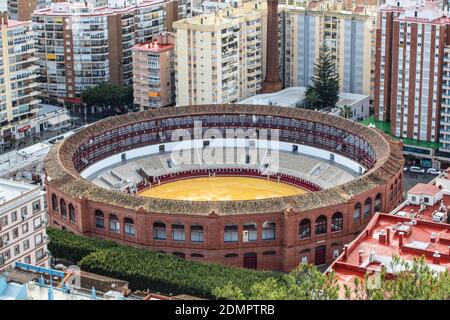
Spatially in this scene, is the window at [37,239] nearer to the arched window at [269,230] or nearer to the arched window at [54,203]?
the arched window at [54,203]

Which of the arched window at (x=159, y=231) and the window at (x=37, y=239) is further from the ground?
the window at (x=37, y=239)

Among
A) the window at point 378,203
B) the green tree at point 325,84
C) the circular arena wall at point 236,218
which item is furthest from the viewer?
the green tree at point 325,84

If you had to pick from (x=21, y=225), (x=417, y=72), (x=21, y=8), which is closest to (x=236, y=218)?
(x=21, y=225)

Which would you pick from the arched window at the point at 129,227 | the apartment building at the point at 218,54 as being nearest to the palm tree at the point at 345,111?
the apartment building at the point at 218,54

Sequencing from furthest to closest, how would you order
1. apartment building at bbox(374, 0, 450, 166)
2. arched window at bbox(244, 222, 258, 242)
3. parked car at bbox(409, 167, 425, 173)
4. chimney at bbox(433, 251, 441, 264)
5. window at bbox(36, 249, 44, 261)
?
parked car at bbox(409, 167, 425, 173) → apartment building at bbox(374, 0, 450, 166) → arched window at bbox(244, 222, 258, 242) → window at bbox(36, 249, 44, 261) → chimney at bbox(433, 251, 441, 264)

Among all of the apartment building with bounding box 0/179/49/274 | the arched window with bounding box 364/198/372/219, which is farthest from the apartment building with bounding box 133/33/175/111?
the apartment building with bounding box 0/179/49/274

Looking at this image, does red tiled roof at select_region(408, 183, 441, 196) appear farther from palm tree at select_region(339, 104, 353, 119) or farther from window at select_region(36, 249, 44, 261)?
palm tree at select_region(339, 104, 353, 119)
